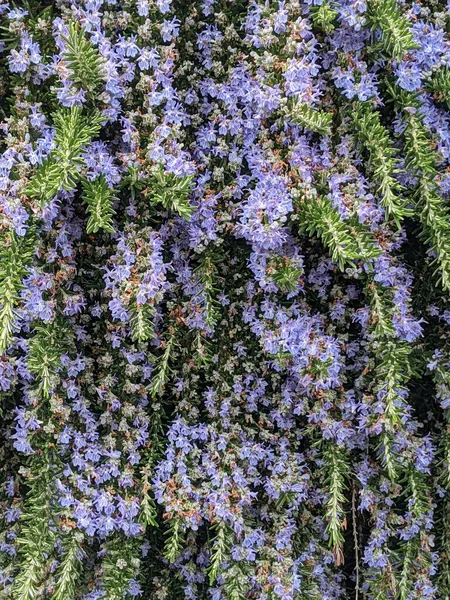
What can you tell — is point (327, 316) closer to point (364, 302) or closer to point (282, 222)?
point (364, 302)

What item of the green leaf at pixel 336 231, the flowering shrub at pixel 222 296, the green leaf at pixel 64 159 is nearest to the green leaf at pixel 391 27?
the flowering shrub at pixel 222 296

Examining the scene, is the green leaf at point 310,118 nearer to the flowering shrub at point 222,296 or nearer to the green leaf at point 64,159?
the flowering shrub at point 222,296

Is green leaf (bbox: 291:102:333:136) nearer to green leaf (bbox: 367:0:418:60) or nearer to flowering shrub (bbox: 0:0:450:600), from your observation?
flowering shrub (bbox: 0:0:450:600)

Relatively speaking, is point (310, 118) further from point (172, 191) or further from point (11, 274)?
point (11, 274)

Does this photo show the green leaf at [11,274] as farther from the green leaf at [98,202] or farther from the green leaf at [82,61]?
the green leaf at [82,61]

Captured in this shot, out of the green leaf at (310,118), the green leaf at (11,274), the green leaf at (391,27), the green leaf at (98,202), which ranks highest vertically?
the green leaf at (391,27)

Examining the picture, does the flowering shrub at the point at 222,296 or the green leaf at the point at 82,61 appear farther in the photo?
the flowering shrub at the point at 222,296

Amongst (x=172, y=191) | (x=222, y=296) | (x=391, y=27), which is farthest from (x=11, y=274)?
(x=391, y=27)

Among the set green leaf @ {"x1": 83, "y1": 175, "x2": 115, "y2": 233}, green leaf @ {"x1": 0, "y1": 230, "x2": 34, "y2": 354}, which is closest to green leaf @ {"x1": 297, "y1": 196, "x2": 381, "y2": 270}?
green leaf @ {"x1": 83, "y1": 175, "x2": 115, "y2": 233}

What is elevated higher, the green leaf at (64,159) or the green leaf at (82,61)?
the green leaf at (82,61)
